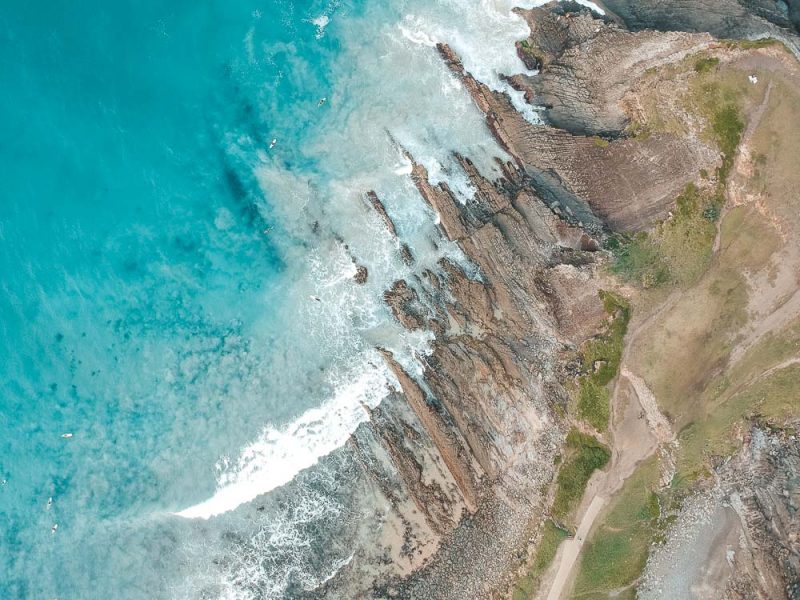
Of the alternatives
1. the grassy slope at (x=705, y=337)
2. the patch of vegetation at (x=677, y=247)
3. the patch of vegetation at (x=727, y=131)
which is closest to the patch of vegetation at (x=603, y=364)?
the grassy slope at (x=705, y=337)

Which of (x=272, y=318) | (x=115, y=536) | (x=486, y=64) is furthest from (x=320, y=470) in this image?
(x=486, y=64)

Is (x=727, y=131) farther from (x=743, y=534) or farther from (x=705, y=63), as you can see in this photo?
(x=743, y=534)

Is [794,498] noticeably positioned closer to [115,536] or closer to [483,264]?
[483,264]

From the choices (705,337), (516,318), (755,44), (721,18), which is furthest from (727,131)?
(516,318)

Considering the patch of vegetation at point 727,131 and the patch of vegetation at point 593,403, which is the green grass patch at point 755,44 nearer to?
the patch of vegetation at point 727,131

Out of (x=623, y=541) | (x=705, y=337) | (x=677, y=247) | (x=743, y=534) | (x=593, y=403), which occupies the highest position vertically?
(x=677, y=247)

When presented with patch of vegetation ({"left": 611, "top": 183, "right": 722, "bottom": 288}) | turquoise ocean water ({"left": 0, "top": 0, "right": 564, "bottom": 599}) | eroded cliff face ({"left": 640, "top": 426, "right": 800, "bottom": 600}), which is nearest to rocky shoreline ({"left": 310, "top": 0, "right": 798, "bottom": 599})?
patch of vegetation ({"left": 611, "top": 183, "right": 722, "bottom": 288})
